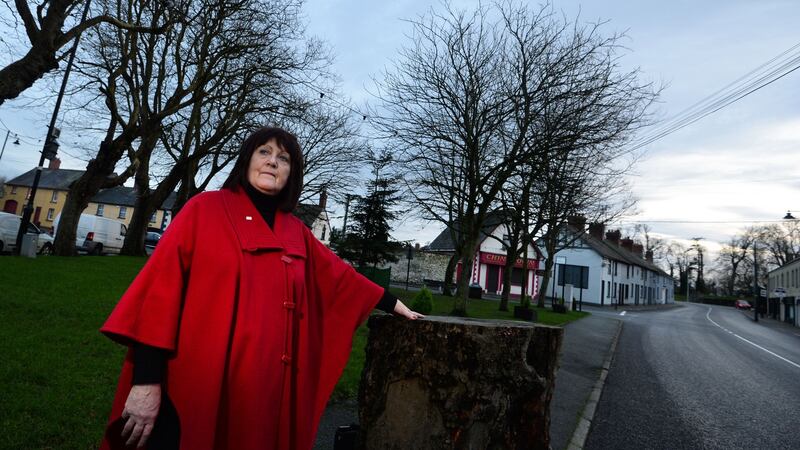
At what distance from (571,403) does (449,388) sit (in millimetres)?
4305

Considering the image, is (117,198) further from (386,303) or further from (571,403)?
(386,303)

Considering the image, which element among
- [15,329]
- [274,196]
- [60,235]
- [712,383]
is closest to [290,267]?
[274,196]

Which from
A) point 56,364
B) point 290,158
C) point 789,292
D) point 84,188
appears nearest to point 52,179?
point 84,188

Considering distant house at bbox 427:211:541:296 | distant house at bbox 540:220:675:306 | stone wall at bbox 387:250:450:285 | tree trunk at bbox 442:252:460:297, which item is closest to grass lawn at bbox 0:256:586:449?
tree trunk at bbox 442:252:460:297

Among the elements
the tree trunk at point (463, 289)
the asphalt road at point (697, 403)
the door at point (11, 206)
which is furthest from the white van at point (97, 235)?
the door at point (11, 206)

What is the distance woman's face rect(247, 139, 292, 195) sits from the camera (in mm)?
2164

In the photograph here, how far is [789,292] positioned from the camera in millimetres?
43812

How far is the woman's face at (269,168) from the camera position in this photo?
216cm

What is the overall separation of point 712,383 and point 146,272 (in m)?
10.2

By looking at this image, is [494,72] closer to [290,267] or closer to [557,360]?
[557,360]

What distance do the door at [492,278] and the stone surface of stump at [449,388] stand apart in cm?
4339

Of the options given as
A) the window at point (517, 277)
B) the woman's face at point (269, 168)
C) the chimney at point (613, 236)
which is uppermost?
the chimney at point (613, 236)

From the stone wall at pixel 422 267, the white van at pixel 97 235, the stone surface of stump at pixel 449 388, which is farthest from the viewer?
the stone wall at pixel 422 267

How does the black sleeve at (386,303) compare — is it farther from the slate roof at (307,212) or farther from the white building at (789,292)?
the white building at (789,292)
